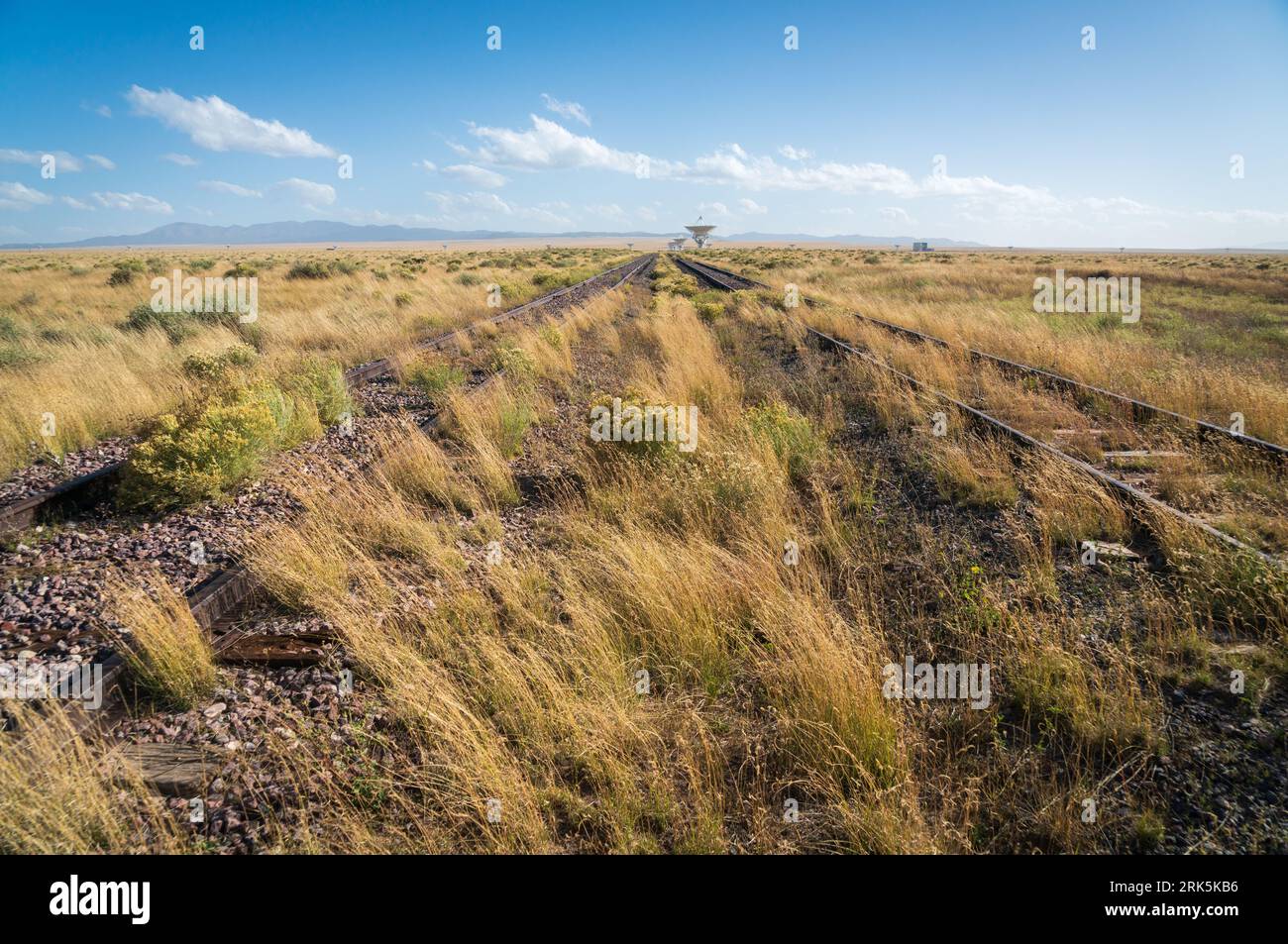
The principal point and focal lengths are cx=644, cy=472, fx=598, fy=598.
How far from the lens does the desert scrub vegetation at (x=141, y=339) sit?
7.29 m

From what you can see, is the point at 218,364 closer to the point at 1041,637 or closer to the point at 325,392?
the point at 325,392

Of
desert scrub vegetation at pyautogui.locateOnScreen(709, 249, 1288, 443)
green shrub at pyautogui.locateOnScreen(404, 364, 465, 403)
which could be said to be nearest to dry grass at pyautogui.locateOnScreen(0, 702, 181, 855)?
green shrub at pyautogui.locateOnScreen(404, 364, 465, 403)

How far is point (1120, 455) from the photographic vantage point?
6.34 meters

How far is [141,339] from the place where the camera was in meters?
12.5

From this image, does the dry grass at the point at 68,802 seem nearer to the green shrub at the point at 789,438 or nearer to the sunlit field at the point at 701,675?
the sunlit field at the point at 701,675

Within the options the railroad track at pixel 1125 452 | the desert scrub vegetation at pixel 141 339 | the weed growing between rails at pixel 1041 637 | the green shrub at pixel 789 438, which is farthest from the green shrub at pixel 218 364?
the railroad track at pixel 1125 452

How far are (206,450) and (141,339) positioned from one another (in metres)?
10.3

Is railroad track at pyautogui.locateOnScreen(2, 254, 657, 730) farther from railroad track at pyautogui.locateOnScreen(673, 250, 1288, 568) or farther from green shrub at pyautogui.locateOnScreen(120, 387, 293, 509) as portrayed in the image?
railroad track at pyautogui.locateOnScreen(673, 250, 1288, 568)

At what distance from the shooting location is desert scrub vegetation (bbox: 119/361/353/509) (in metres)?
5.00

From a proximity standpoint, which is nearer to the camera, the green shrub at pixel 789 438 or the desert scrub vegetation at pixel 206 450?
the desert scrub vegetation at pixel 206 450

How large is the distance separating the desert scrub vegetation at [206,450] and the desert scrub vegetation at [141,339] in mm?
1447

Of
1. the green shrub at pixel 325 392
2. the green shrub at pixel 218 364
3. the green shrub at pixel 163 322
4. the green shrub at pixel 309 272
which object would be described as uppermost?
the green shrub at pixel 309 272

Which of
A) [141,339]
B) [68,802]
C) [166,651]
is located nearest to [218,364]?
[141,339]
